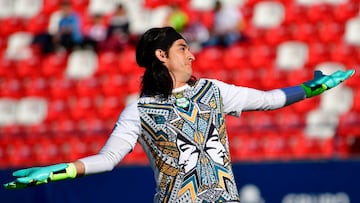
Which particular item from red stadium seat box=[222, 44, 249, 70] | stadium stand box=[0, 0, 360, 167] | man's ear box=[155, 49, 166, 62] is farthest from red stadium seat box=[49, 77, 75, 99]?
man's ear box=[155, 49, 166, 62]

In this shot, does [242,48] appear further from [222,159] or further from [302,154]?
[222,159]

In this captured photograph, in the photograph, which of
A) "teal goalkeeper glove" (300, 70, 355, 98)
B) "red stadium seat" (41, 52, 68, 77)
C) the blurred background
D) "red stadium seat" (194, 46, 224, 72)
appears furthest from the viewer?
"red stadium seat" (41, 52, 68, 77)

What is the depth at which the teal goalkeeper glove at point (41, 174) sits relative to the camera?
4.16 metres

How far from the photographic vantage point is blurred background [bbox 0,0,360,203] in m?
9.56

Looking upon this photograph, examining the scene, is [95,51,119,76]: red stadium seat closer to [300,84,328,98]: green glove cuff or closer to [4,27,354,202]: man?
[300,84,328,98]: green glove cuff

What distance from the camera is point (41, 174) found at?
4.18 meters

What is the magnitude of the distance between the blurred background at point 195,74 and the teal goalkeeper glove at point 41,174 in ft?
18.0

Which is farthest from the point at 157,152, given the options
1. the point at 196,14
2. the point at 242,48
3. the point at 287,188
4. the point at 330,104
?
the point at 196,14

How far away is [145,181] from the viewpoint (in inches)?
386

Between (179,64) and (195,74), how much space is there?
8.12 metres

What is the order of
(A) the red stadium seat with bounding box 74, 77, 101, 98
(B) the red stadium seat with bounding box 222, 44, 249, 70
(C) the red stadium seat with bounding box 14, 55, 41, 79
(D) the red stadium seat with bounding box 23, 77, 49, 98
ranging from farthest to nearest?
1. (C) the red stadium seat with bounding box 14, 55, 41, 79
2. (D) the red stadium seat with bounding box 23, 77, 49, 98
3. (A) the red stadium seat with bounding box 74, 77, 101, 98
4. (B) the red stadium seat with bounding box 222, 44, 249, 70

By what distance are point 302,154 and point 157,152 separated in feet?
22.8

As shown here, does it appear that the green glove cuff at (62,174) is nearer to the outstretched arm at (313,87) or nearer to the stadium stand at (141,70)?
the outstretched arm at (313,87)

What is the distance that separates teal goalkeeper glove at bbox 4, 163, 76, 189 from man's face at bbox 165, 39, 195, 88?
77 centimetres
